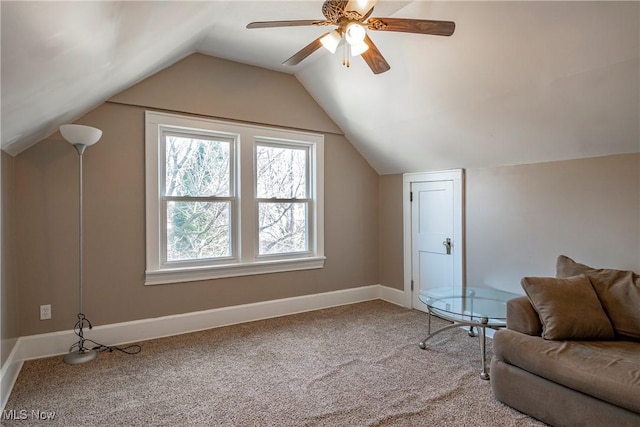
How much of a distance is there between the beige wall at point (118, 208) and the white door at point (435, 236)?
1.51m

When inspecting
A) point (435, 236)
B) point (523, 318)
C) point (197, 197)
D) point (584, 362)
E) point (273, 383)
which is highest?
point (197, 197)

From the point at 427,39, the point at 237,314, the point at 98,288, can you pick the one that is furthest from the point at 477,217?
the point at 98,288

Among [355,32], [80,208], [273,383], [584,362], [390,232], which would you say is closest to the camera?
[584,362]

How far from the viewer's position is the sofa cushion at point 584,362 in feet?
5.65

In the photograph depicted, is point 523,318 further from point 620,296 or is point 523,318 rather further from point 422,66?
point 422,66

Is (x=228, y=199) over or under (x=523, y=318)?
over

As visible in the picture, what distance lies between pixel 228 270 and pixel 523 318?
8.91 feet

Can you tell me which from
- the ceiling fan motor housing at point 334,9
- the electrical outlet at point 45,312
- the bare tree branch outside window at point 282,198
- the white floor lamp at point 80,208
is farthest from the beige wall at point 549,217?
the electrical outlet at point 45,312

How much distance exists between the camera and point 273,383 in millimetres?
2500

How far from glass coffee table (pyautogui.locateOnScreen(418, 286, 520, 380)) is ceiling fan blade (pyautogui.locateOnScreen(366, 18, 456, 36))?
6.51ft

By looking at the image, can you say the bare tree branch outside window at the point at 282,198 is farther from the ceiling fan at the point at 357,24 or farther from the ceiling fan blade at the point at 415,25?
the ceiling fan blade at the point at 415,25

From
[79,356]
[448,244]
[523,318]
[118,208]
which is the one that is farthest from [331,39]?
[79,356]

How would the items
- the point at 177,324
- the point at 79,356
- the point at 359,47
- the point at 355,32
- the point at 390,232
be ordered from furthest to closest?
1. the point at 390,232
2. the point at 177,324
3. the point at 79,356
4. the point at 359,47
5. the point at 355,32

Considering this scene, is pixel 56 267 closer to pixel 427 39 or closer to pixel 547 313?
pixel 427 39
